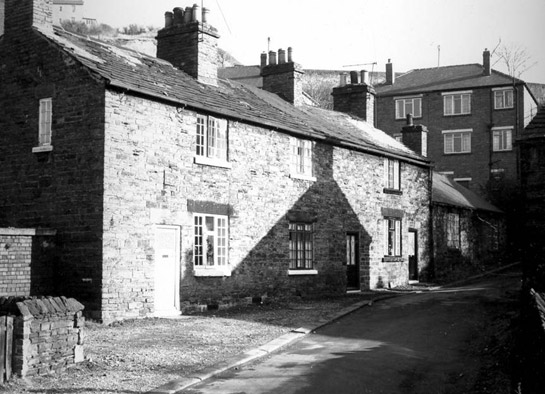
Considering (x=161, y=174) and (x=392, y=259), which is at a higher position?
(x=161, y=174)

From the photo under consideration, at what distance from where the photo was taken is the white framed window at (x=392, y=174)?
2938 cm

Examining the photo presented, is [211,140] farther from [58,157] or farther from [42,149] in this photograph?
[42,149]

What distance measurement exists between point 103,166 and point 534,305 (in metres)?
11.2

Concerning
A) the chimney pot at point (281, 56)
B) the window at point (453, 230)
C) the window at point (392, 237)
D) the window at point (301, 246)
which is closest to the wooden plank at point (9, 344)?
the window at point (301, 246)

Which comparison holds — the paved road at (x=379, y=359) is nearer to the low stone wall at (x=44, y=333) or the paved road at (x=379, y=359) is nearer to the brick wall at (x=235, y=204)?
the low stone wall at (x=44, y=333)

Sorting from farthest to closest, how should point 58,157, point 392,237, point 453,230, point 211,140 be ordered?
point 453,230
point 392,237
point 211,140
point 58,157

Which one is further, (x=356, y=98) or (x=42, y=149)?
(x=356, y=98)

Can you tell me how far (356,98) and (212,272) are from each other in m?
18.0

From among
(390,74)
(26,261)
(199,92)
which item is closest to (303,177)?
(199,92)

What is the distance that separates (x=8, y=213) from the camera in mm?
18766

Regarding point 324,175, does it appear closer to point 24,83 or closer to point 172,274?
Result: point 172,274

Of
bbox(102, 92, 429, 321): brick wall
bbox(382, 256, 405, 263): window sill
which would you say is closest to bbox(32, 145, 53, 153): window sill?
bbox(102, 92, 429, 321): brick wall

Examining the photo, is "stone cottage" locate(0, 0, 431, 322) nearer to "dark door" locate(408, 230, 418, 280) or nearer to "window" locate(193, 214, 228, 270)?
"window" locate(193, 214, 228, 270)

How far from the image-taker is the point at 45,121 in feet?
60.0
